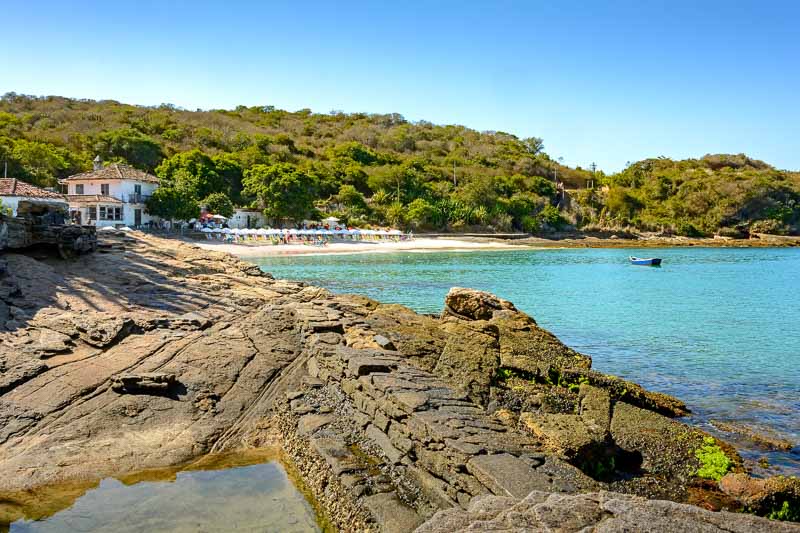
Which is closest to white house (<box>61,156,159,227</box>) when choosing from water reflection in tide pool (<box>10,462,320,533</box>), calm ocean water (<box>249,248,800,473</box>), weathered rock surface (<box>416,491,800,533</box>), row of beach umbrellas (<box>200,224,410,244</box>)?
row of beach umbrellas (<box>200,224,410,244</box>)

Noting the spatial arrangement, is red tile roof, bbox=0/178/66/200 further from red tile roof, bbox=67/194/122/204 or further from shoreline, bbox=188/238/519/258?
red tile roof, bbox=67/194/122/204

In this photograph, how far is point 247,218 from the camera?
63.2 metres

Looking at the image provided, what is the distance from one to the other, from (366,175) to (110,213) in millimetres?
42880

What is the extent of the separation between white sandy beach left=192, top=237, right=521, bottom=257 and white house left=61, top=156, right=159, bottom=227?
22.1 ft

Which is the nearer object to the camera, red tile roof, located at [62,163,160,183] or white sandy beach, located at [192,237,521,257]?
white sandy beach, located at [192,237,521,257]

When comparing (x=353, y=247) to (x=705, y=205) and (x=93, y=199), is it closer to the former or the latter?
(x=93, y=199)

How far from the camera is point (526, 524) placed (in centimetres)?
412

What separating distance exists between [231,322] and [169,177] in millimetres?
56230

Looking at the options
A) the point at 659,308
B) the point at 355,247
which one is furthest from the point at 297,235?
the point at 659,308

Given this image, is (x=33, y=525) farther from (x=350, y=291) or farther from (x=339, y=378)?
(x=350, y=291)

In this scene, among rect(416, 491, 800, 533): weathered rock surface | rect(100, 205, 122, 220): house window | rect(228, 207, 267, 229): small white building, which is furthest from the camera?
rect(228, 207, 267, 229): small white building

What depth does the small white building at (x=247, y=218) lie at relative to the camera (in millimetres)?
62281

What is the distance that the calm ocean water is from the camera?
41.5 ft

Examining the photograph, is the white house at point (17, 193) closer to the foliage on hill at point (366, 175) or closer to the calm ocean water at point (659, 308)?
the calm ocean water at point (659, 308)
